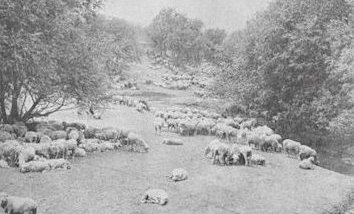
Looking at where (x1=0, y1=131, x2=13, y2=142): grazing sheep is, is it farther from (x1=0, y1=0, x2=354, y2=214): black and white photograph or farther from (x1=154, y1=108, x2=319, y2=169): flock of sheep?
(x1=154, y1=108, x2=319, y2=169): flock of sheep

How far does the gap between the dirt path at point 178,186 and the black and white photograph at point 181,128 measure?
0.20 feet

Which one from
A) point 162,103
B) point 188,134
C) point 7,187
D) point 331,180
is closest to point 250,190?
point 331,180

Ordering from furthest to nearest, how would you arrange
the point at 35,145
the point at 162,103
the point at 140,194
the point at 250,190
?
the point at 162,103 < the point at 35,145 < the point at 250,190 < the point at 140,194

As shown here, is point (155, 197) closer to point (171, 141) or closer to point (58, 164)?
point (58, 164)

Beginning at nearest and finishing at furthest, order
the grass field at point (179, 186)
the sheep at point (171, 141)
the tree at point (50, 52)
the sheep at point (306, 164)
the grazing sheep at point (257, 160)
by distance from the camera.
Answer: the grass field at point (179, 186)
the tree at point (50, 52)
the grazing sheep at point (257, 160)
the sheep at point (306, 164)
the sheep at point (171, 141)

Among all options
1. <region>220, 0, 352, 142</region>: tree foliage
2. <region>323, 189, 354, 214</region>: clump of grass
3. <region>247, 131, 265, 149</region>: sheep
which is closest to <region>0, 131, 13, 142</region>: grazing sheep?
<region>247, 131, 265, 149</region>: sheep

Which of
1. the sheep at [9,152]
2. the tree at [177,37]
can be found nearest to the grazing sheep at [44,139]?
the sheep at [9,152]

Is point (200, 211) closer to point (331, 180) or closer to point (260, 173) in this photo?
point (260, 173)

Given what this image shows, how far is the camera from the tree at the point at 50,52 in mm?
18656

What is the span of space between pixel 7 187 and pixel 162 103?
103 ft

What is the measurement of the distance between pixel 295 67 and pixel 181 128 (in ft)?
29.2

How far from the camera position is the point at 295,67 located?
3027 cm

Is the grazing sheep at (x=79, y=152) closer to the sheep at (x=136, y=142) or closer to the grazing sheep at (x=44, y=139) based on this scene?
the grazing sheep at (x=44, y=139)

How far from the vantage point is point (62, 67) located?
2252 cm
